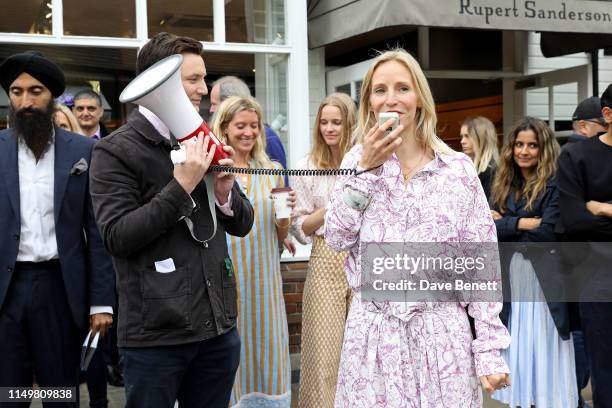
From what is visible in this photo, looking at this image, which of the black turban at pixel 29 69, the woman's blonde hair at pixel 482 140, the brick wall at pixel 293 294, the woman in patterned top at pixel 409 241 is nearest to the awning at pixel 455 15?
the woman's blonde hair at pixel 482 140

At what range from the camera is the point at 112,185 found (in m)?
2.71

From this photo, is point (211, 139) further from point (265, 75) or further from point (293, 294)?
point (265, 75)

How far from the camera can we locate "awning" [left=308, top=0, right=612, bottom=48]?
20.6ft

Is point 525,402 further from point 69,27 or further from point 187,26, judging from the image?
point 69,27

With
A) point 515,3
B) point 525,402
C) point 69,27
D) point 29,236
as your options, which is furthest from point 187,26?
point 525,402

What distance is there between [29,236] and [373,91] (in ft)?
6.09

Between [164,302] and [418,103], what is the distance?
116 cm

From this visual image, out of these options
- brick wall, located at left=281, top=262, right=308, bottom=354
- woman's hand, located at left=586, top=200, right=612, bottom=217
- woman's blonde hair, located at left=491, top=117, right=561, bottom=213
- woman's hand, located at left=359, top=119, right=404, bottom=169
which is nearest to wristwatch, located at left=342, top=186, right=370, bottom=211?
woman's hand, located at left=359, top=119, right=404, bottom=169

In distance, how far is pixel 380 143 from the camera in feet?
7.99

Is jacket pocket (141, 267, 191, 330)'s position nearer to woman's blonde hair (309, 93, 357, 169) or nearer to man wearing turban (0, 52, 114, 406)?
man wearing turban (0, 52, 114, 406)

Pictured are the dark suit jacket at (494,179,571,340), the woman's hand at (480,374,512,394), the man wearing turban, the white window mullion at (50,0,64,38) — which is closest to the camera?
the woman's hand at (480,374,512,394)

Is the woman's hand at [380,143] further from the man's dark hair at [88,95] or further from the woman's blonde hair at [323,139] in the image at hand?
the man's dark hair at [88,95]

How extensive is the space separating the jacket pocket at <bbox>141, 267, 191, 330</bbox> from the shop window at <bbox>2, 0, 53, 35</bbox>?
412cm

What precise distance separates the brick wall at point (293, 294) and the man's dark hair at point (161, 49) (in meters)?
4.04
